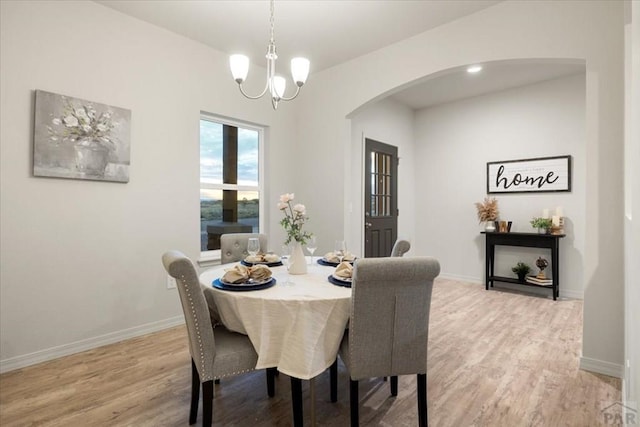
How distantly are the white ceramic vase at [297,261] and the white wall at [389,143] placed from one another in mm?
1992

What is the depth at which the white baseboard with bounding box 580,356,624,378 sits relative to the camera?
228 centimetres

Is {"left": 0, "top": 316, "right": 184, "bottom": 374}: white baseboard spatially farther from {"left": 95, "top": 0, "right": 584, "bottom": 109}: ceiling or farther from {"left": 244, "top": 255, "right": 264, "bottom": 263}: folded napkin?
{"left": 95, "top": 0, "right": 584, "bottom": 109}: ceiling

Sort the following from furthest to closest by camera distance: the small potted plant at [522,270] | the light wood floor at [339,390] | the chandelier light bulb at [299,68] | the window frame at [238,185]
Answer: the small potted plant at [522,270]
the window frame at [238,185]
the chandelier light bulb at [299,68]
the light wood floor at [339,390]

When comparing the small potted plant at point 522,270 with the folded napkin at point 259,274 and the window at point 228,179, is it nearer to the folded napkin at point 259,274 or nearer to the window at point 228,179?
the window at point 228,179

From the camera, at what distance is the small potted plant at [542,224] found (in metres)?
4.24

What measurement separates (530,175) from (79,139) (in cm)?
520

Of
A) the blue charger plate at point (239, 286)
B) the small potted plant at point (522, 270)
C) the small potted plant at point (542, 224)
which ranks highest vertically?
the small potted plant at point (542, 224)

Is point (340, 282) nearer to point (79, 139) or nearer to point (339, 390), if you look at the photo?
point (339, 390)

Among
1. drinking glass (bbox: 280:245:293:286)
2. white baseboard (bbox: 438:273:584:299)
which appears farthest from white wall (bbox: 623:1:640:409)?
white baseboard (bbox: 438:273:584:299)

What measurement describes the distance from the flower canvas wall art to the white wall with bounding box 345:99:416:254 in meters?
2.43

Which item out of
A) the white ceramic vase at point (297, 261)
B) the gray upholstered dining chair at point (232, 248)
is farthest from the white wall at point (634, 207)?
the gray upholstered dining chair at point (232, 248)

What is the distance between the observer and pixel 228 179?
392cm

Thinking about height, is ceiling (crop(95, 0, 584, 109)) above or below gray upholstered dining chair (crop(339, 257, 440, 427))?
above

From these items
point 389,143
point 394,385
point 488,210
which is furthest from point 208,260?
point 488,210
